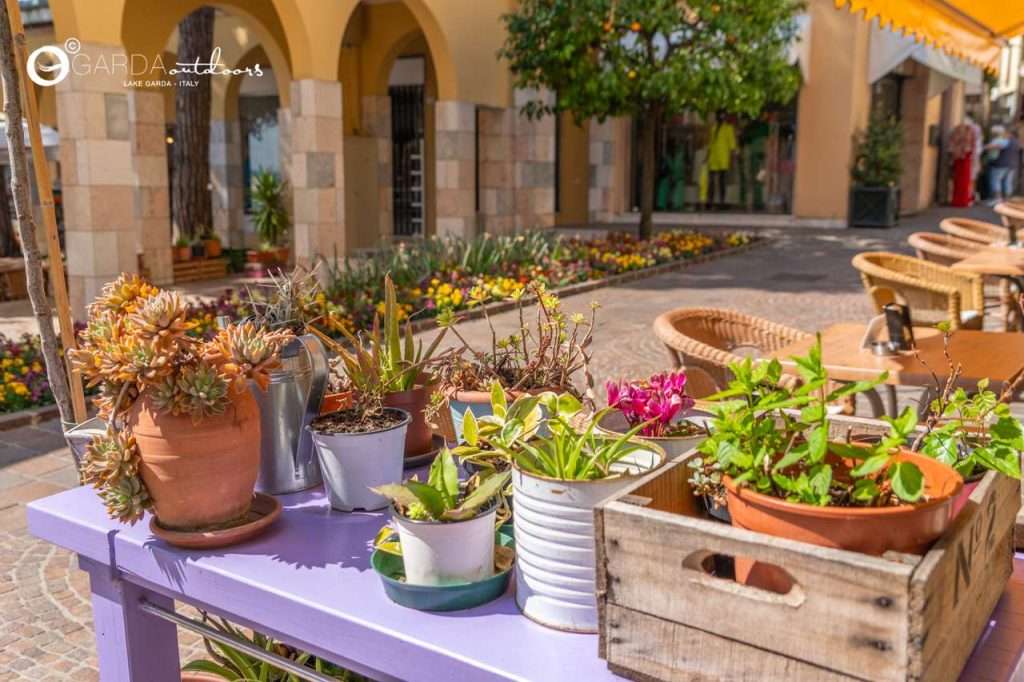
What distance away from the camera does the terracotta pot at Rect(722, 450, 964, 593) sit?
1158 millimetres

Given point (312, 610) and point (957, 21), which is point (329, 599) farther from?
point (957, 21)

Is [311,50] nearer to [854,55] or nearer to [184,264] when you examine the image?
[184,264]

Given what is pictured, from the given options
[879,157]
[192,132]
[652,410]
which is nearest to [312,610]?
[652,410]

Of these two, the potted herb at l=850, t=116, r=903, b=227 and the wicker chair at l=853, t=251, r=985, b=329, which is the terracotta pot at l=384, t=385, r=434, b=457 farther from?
the potted herb at l=850, t=116, r=903, b=227

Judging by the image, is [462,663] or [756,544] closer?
[756,544]

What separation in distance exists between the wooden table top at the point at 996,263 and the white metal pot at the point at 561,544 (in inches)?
192

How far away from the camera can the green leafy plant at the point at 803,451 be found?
3.96ft

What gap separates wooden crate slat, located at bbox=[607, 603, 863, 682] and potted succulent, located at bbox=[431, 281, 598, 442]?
0.71 metres

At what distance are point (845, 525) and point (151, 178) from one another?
11601mm

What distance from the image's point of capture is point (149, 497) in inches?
65.2

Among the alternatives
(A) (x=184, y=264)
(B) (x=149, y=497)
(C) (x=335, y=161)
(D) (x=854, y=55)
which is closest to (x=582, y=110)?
(C) (x=335, y=161)

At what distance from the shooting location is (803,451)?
1.24 m

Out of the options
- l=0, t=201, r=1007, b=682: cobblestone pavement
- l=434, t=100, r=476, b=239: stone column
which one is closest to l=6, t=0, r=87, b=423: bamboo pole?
l=0, t=201, r=1007, b=682: cobblestone pavement

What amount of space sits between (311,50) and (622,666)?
417 inches
